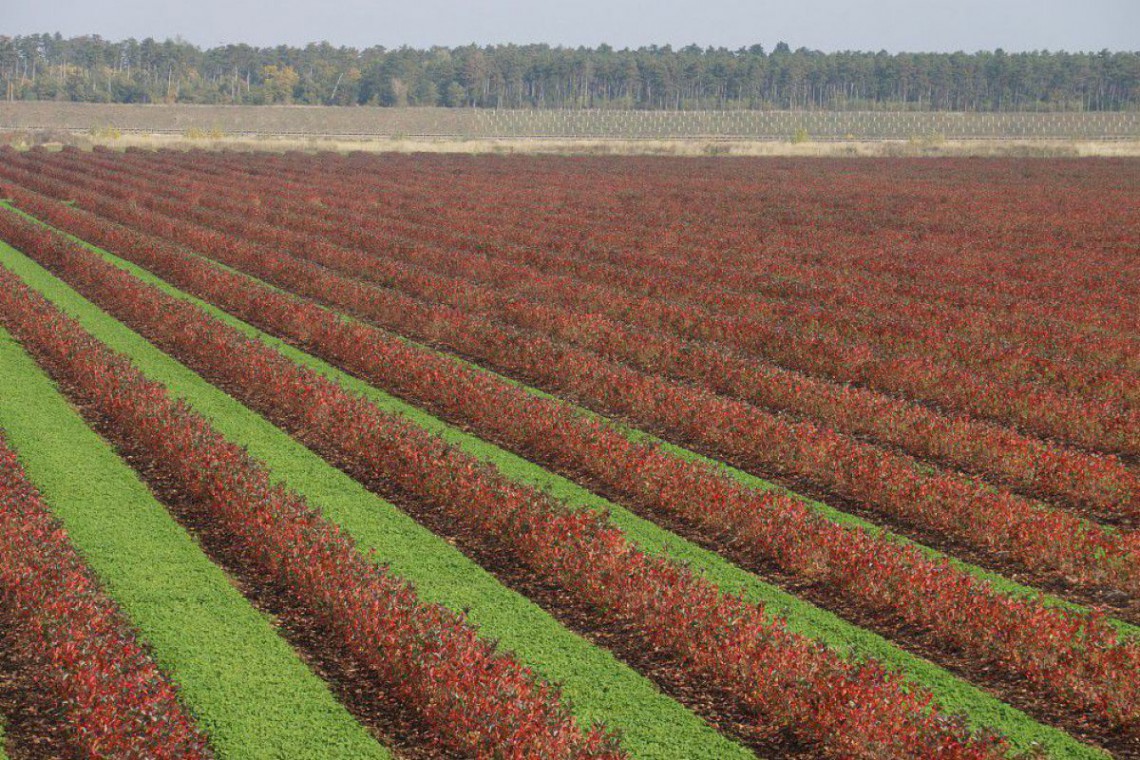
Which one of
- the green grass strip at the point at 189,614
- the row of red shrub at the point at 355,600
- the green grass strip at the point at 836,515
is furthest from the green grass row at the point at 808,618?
the green grass strip at the point at 189,614

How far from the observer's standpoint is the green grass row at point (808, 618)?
21.4 feet

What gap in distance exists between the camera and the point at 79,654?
6.46m

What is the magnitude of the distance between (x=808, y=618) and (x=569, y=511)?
2.01 metres

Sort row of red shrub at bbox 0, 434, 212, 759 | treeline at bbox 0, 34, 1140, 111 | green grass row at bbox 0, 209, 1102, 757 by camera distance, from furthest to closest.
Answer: treeline at bbox 0, 34, 1140, 111 < green grass row at bbox 0, 209, 1102, 757 < row of red shrub at bbox 0, 434, 212, 759

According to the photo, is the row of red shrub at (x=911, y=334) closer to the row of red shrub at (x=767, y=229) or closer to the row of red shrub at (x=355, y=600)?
the row of red shrub at (x=767, y=229)

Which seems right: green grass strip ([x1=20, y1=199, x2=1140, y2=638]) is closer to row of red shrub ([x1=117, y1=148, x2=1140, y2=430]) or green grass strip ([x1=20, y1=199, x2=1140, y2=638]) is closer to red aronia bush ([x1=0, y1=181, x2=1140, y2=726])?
red aronia bush ([x1=0, y1=181, x2=1140, y2=726])

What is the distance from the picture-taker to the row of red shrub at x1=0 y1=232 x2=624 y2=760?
5.98 metres

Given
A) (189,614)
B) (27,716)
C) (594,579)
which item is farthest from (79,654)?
(594,579)

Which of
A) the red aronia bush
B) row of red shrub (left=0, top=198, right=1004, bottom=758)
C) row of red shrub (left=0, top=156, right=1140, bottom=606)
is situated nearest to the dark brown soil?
row of red shrub (left=0, top=198, right=1004, bottom=758)

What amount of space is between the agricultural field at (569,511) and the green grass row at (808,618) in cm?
3

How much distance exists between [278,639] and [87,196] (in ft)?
98.7

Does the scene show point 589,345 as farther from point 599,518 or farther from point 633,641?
point 633,641

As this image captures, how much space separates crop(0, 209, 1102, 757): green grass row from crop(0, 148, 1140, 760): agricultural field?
1.2 inches

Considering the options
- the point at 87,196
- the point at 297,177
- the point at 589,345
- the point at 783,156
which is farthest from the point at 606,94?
the point at 589,345
